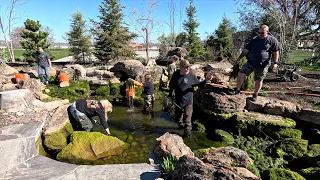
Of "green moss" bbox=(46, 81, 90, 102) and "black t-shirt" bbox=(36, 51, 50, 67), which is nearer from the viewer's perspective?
"green moss" bbox=(46, 81, 90, 102)

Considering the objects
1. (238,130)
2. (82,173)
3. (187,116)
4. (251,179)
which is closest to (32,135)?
(82,173)

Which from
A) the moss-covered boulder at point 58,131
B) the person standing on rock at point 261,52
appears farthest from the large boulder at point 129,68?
the person standing on rock at point 261,52

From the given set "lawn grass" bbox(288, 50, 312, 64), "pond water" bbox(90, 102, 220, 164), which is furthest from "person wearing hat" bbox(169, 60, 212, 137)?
"lawn grass" bbox(288, 50, 312, 64)

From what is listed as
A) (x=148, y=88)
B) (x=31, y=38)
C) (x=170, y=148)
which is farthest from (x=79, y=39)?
(x=170, y=148)

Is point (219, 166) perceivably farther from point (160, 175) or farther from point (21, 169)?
point (21, 169)

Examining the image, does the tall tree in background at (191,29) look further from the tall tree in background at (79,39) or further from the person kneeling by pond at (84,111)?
the person kneeling by pond at (84,111)

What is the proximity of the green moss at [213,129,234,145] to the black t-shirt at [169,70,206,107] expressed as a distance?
3.29 feet

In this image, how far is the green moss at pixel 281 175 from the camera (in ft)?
8.66

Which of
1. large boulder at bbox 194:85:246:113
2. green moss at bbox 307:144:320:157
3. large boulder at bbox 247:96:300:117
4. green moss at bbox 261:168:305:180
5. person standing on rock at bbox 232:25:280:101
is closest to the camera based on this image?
green moss at bbox 261:168:305:180

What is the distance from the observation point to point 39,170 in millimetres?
3160

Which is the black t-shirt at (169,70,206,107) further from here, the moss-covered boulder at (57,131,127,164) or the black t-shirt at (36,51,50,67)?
the black t-shirt at (36,51,50,67)

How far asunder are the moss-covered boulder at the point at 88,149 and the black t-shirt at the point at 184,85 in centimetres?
157

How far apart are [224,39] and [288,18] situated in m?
4.88

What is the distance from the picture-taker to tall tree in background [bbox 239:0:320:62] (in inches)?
445
